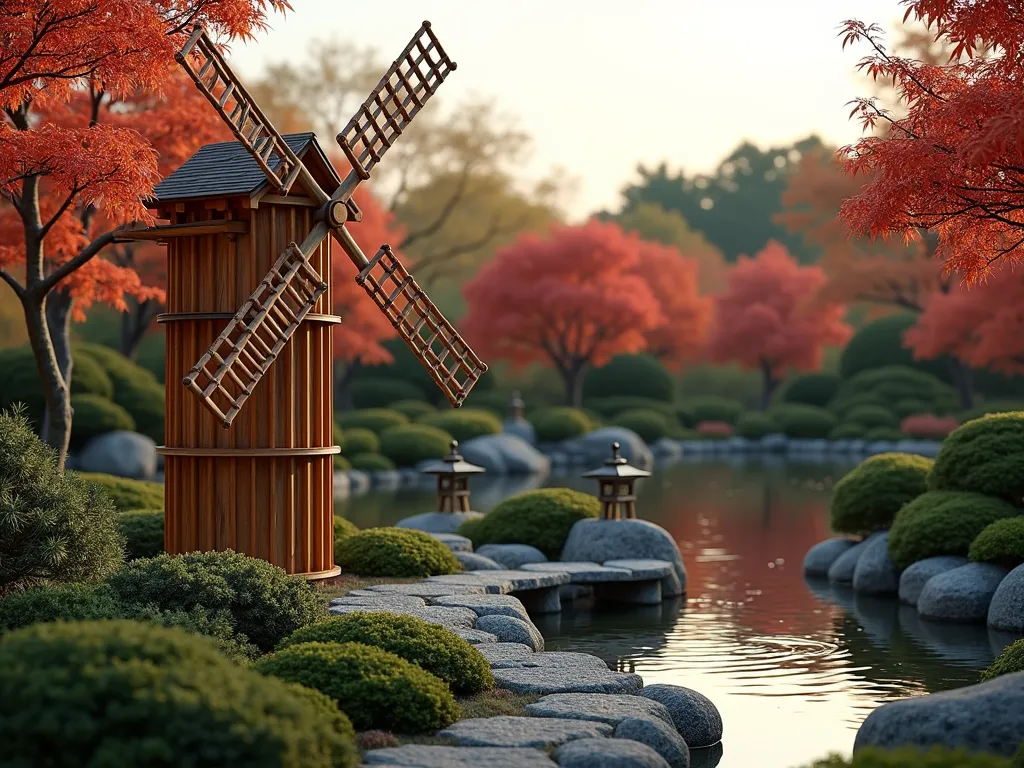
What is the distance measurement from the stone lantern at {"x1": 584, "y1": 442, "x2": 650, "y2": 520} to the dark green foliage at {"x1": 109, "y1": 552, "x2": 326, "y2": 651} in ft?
20.5

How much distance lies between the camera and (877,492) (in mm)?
15711

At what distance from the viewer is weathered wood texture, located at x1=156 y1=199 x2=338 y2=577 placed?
1094 centimetres

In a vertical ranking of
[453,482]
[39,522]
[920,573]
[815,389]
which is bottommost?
[920,573]

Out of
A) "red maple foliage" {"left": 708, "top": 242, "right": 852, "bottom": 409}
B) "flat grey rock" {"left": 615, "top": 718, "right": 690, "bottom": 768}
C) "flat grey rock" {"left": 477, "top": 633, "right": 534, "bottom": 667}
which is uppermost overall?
"red maple foliage" {"left": 708, "top": 242, "right": 852, "bottom": 409}

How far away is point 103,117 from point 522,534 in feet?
24.6

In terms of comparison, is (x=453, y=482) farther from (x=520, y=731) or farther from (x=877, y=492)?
(x=520, y=731)

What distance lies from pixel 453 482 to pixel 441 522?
2.10ft

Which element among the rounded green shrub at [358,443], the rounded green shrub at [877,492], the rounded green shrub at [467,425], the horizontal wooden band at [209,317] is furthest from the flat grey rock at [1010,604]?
the rounded green shrub at [467,425]

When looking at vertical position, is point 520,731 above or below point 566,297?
below

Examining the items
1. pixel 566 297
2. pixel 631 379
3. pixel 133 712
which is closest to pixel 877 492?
pixel 133 712

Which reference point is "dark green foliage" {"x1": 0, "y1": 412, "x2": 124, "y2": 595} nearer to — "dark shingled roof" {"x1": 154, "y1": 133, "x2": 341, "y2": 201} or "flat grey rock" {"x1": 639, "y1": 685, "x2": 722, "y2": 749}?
"dark shingled roof" {"x1": 154, "y1": 133, "x2": 341, "y2": 201}

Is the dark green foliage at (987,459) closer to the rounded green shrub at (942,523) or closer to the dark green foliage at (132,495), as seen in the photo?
the rounded green shrub at (942,523)

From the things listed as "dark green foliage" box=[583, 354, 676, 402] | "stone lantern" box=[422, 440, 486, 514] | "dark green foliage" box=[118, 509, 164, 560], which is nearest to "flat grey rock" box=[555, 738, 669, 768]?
"dark green foliage" box=[118, 509, 164, 560]

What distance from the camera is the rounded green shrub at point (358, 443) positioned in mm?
31875
